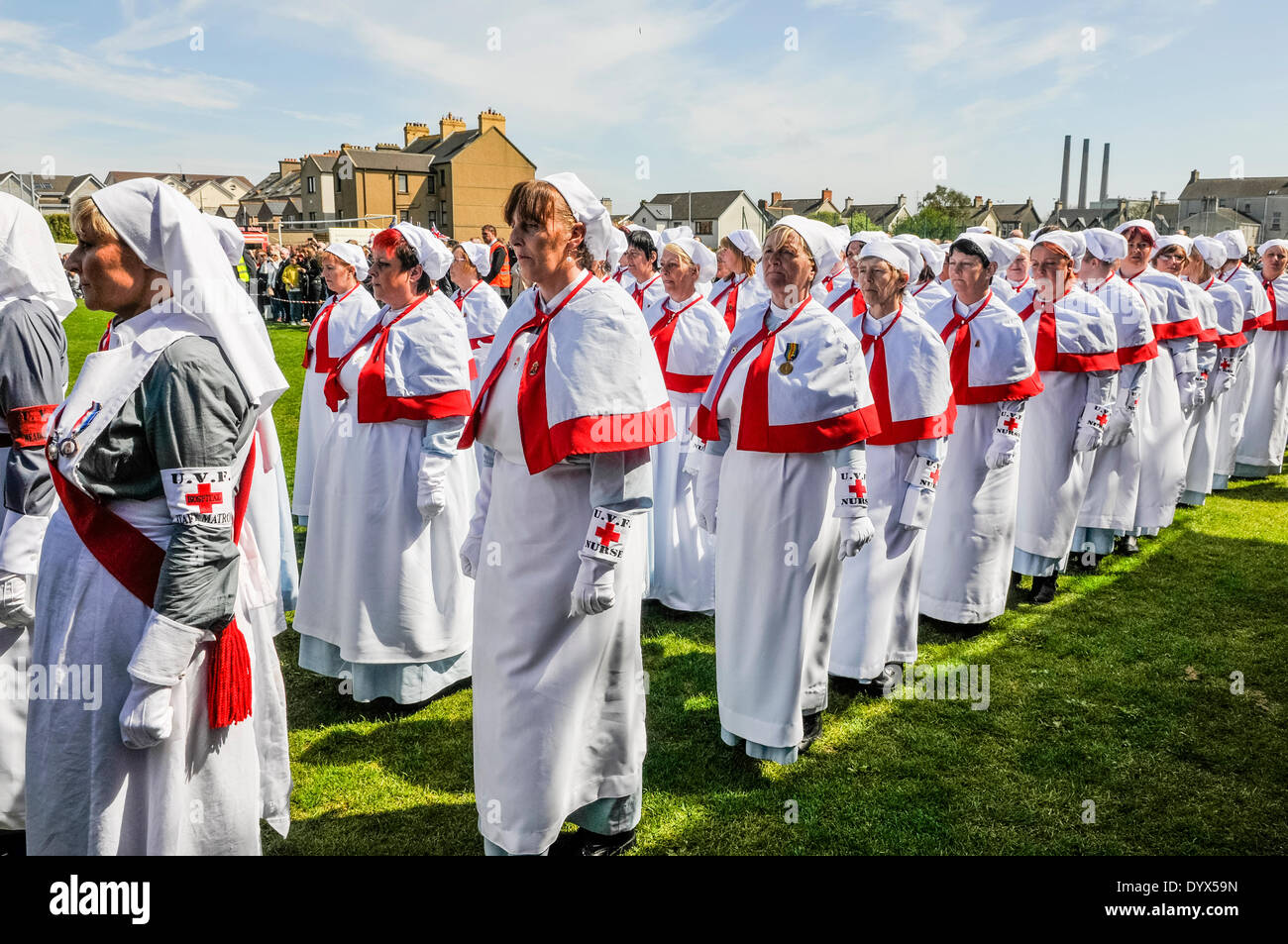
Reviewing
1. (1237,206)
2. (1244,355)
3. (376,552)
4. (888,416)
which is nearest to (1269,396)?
(1244,355)

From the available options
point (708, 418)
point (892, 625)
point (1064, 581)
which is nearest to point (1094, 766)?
point (892, 625)

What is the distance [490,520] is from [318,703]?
245cm

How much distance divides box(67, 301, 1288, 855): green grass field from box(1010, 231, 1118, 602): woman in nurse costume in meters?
0.60

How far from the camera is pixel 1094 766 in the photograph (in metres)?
4.47

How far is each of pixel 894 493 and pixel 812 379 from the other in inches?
52.2

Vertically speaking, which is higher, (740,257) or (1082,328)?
(740,257)

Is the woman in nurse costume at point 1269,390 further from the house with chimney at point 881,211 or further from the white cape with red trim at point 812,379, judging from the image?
the house with chimney at point 881,211

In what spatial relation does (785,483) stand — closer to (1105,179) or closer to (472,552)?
(472,552)

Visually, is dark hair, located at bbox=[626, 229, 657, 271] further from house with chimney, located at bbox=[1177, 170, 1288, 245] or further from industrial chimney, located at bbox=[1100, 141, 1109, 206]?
industrial chimney, located at bbox=[1100, 141, 1109, 206]

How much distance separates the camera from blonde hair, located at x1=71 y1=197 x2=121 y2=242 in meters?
2.42

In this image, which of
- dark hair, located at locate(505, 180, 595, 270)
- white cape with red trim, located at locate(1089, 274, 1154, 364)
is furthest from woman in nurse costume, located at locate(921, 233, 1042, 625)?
dark hair, located at locate(505, 180, 595, 270)

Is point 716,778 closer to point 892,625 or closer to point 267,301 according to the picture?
point 892,625

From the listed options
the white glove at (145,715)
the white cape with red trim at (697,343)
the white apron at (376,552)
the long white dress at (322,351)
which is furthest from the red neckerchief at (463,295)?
the white glove at (145,715)

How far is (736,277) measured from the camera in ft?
Answer: 26.1
